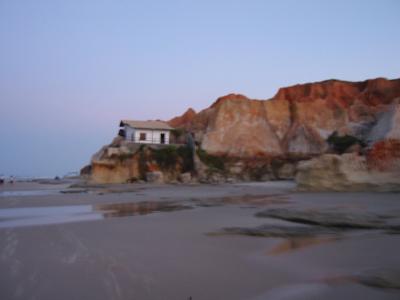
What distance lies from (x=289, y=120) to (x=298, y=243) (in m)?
38.6

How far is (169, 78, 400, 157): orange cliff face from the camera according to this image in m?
39.3

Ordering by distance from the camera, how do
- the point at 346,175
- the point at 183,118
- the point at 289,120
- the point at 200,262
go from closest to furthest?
the point at 200,262 < the point at 346,175 < the point at 289,120 < the point at 183,118

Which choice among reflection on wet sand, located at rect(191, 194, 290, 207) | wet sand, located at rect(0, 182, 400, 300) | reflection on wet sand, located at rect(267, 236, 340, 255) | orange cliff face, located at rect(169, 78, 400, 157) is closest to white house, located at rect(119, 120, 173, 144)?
orange cliff face, located at rect(169, 78, 400, 157)

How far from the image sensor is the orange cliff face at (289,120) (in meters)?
39.3

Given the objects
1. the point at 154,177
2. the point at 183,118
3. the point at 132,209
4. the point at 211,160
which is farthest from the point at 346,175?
the point at 183,118

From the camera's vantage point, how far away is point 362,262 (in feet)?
15.2

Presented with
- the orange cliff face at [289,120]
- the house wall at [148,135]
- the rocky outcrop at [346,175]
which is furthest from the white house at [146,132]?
the rocky outcrop at [346,175]

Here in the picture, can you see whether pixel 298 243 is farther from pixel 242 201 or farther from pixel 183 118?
pixel 183 118

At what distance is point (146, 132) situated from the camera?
132ft

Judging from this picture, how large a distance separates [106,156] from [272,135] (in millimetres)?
19483

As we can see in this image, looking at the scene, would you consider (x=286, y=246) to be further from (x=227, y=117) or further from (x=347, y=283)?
(x=227, y=117)

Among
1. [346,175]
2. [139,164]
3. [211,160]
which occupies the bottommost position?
[346,175]

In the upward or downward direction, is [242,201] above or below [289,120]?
below

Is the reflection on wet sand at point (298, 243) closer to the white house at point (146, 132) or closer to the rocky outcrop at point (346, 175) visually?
the rocky outcrop at point (346, 175)
